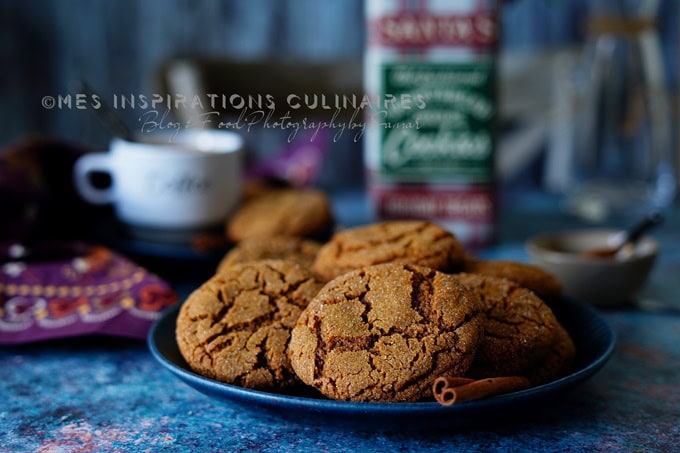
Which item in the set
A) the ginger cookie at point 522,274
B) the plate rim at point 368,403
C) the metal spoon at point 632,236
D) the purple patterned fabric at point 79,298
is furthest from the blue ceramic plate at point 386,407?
the metal spoon at point 632,236

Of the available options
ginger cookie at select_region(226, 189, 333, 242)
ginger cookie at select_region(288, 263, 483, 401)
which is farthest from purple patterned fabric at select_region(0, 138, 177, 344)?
ginger cookie at select_region(288, 263, 483, 401)

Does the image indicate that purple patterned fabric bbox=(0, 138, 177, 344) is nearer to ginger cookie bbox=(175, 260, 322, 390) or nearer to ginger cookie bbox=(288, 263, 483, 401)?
ginger cookie bbox=(175, 260, 322, 390)

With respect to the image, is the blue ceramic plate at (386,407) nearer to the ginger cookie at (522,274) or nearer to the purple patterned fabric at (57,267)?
the ginger cookie at (522,274)

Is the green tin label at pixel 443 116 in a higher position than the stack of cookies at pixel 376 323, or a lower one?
higher

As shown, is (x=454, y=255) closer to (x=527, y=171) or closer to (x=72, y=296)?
(x=72, y=296)

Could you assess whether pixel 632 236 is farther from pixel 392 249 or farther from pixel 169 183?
pixel 169 183
